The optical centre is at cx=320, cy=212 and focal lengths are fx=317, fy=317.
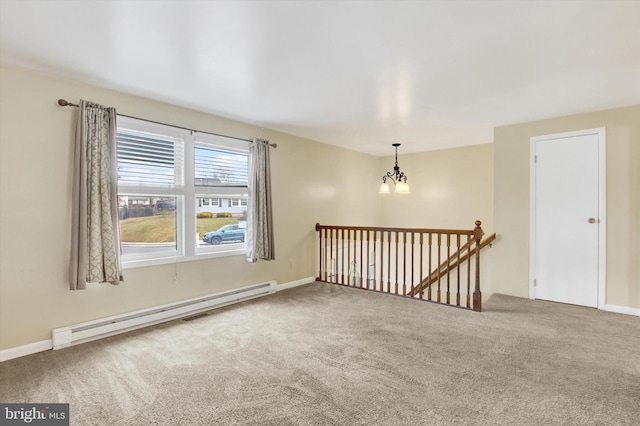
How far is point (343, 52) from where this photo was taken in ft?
7.42

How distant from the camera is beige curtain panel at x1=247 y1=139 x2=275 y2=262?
404 cm

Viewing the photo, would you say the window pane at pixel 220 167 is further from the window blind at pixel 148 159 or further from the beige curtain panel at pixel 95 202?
the beige curtain panel at pixel 95 202

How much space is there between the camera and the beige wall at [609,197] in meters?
3.44

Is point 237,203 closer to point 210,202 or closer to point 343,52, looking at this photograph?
point 210,202

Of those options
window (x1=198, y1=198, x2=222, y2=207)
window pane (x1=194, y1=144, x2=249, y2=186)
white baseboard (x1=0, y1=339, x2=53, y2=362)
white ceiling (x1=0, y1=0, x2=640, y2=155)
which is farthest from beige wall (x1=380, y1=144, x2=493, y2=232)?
white baseboard (x1=0, y1=339, x2=53, y2=362)

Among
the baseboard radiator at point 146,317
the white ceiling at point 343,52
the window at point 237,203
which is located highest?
the white ceiling at point 343,52

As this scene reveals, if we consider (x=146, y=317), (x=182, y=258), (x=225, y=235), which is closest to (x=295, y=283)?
(x=225, y=235)

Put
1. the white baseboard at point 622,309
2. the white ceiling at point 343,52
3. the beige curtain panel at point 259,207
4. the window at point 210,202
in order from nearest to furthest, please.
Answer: the white ceiling at point 343,52
the white baseboard at point 622,309
the window at point 210,202
the beige curtain panel at point 259,207

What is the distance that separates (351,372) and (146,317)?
2.14 m

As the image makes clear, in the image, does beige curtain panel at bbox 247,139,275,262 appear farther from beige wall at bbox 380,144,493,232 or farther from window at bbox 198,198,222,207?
beige wall at bbox 380,144,493,232

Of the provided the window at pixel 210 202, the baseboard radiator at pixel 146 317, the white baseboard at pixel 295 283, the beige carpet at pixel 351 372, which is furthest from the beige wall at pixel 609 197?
the window at pixel 210 202

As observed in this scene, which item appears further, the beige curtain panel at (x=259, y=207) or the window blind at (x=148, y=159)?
the beige curtain panel at (x=259, y=207)

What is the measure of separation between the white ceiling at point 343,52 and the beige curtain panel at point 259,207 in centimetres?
65

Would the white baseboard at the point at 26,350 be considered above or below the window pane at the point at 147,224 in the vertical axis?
below
